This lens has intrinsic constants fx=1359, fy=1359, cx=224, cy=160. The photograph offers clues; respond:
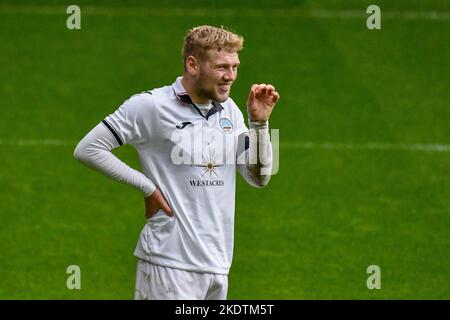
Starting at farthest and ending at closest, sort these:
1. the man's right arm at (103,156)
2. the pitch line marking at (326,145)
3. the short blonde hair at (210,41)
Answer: the pitch line marking at (326,145), the man's right arm at (103,156), the short blonde hair at (210,41)

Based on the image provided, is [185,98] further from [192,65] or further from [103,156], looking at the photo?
[103,156]

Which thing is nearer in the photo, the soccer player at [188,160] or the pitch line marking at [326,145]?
the soccer player at [188,160]

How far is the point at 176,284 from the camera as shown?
845cm

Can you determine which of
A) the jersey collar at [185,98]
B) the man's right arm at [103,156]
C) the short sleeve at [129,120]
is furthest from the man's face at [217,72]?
the man's right arm at [103,156]

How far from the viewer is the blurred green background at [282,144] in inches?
535

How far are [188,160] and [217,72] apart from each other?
0.58 meters

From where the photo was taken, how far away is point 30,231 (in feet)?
48.0

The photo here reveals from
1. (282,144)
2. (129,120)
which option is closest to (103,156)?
(129,120)

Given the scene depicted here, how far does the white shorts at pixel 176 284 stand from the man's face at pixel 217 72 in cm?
113

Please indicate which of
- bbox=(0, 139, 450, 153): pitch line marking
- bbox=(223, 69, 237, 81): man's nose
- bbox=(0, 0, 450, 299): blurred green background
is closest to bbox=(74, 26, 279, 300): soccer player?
bbox=(223, 69, 237, 81): man's nose

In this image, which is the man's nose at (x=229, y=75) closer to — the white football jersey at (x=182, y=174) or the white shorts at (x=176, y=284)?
the white football jersey at (x=182, y=174)

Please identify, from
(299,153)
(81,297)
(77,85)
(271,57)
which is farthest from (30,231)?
(271,57)

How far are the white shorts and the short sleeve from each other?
→ 825 millimetres

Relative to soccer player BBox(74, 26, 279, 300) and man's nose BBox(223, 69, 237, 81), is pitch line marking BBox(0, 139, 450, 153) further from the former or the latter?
man's nose BBox(223, 69, 237, 81)
